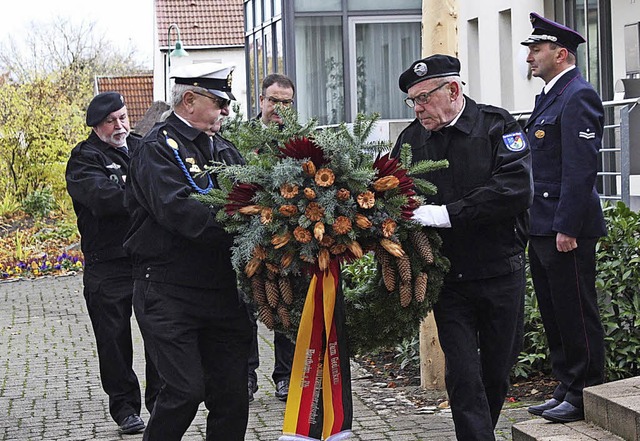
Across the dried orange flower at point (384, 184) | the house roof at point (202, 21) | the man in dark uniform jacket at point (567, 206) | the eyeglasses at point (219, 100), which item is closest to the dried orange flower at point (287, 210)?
the dried orange flower at point (384, 184)

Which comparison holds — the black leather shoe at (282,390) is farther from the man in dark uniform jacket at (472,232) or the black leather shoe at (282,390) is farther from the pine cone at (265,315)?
the pine cone at (265,315)

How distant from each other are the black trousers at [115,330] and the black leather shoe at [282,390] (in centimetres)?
99

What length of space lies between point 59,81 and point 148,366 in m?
21.8

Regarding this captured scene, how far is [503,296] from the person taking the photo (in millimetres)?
5367

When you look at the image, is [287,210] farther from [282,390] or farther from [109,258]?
[282,390]

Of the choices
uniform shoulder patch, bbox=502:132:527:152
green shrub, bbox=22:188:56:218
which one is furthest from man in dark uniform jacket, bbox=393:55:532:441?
green shrub, bbox=22:188:56:218

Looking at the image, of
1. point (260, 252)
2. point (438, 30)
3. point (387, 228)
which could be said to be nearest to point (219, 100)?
point (260, 252)

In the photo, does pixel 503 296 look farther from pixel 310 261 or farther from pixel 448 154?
pixel 310 261

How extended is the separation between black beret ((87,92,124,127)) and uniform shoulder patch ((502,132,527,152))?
291 cm

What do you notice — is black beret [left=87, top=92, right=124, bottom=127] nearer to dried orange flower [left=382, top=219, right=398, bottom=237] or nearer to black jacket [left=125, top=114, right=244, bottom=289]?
black jacket [left=125, top=114, right=244, bottom=289]

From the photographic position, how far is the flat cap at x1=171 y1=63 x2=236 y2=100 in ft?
17.5

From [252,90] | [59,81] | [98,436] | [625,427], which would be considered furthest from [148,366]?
[59,81]

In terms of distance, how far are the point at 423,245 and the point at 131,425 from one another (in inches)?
112

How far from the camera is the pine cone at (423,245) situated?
5.03m
